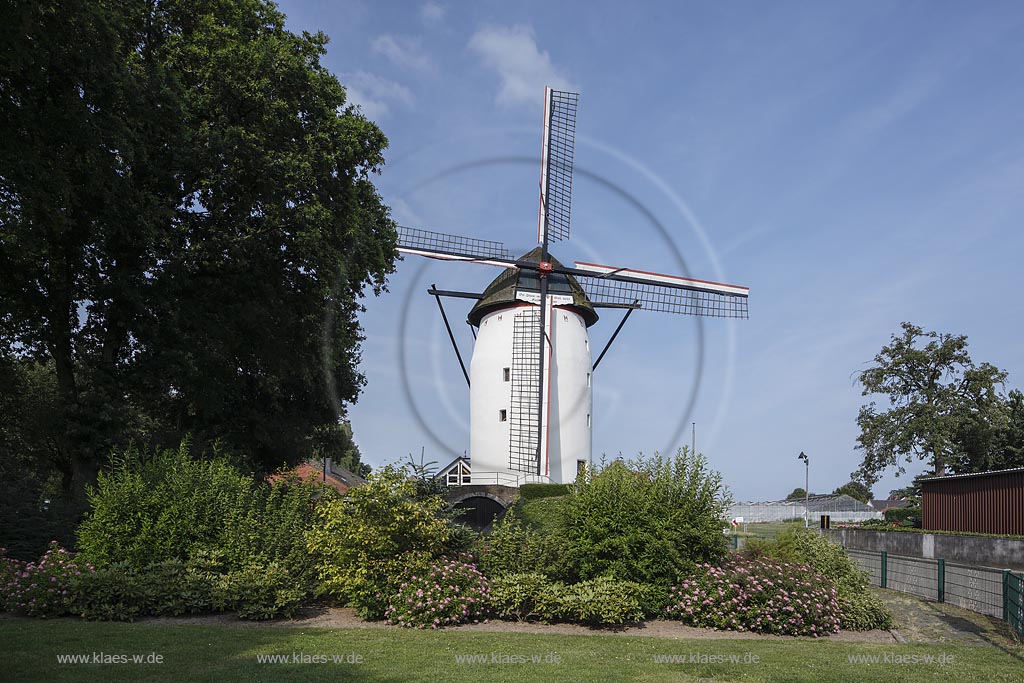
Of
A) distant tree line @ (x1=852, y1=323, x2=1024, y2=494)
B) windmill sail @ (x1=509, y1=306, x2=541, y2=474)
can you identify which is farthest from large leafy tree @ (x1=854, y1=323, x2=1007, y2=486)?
windmill sail @ (x1=509, y1=306, x2=541, y2=474)

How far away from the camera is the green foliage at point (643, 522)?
14930 millimetres

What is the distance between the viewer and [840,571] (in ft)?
52.9

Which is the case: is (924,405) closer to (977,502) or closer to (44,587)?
(977,502)

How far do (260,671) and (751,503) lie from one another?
2291 inches

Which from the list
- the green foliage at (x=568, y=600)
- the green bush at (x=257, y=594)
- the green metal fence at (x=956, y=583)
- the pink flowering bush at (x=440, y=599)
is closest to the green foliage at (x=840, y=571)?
the green metal fence at (x=956, y=583)

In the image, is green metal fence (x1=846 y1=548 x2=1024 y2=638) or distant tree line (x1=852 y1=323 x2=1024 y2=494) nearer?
green metal fence (x1=846 y1=548 x2=1024 y2=638)

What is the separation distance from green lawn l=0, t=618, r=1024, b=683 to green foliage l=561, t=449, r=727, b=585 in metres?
2.31

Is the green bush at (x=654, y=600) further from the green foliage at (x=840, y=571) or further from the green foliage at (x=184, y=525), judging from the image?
the green foliage at (x=184, y=525)

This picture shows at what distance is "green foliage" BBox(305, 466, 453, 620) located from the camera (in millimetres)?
14336

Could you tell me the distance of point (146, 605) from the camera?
1359 cm

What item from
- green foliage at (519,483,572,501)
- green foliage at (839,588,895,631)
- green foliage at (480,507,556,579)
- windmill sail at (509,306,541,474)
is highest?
windmill sail at (509,306,541,474)

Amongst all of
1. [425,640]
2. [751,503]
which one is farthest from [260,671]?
[751,503]

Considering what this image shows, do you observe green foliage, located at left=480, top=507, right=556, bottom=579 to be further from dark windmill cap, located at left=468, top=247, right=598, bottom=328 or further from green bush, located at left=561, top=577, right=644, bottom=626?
dark windmill cap, located at left=468, top=247, right=598, bottom=328

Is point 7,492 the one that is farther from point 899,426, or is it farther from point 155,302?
point 899,426
